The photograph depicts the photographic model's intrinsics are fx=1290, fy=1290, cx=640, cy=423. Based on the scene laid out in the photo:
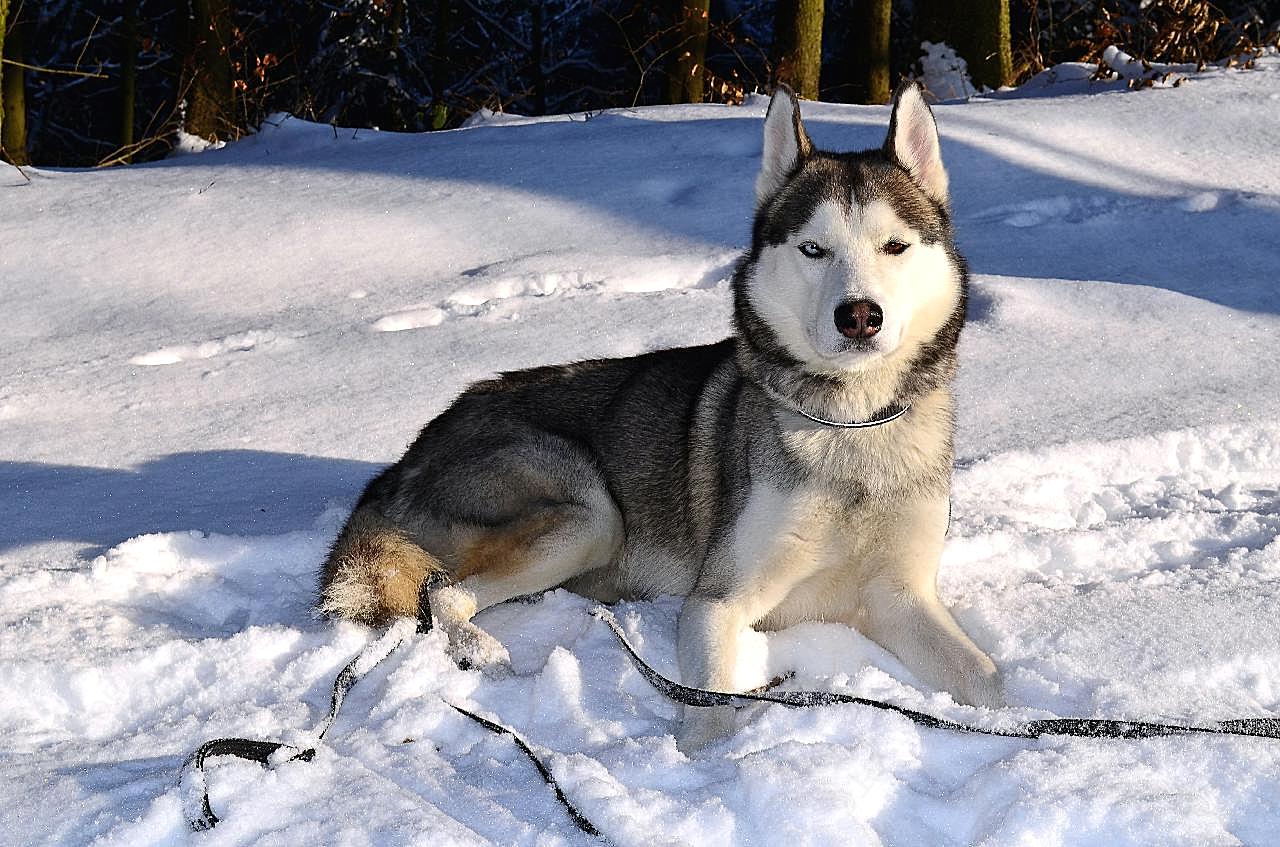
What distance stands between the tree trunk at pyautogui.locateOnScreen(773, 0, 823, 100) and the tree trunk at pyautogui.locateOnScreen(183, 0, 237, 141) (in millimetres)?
5172

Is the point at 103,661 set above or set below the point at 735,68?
below

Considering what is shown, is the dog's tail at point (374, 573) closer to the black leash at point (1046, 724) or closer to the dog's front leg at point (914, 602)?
the black leash at point (1046, 724)

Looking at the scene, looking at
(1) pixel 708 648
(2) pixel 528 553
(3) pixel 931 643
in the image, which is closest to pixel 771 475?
(1) pixel 708 648

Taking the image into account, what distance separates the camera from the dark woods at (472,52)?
422 inches

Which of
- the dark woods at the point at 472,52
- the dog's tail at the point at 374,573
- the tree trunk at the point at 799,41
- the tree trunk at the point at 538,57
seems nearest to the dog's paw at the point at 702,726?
the dog's tail at the point at 374,573

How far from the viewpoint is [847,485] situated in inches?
137

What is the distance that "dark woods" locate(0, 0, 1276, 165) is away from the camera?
422 inches

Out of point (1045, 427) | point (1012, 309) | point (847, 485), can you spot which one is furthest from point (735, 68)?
point (847, 485)

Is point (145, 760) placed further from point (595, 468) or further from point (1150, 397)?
point (1150, 397)

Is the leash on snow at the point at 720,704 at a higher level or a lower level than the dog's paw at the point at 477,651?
higher

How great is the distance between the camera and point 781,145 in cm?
372

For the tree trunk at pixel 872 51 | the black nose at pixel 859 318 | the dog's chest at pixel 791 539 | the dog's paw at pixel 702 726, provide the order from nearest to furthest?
the dog's paw at pixel 702 726 < the black nose at pixel 859 318 < the dog's chest at pixel 791 539 < the tree trunk at pixel 872 51

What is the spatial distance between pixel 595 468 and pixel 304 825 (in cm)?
173

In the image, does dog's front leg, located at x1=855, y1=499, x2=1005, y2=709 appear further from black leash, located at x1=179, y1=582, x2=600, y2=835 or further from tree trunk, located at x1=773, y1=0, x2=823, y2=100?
tree trunk, located at x1=773, y1=0, x2=823, y2=100
